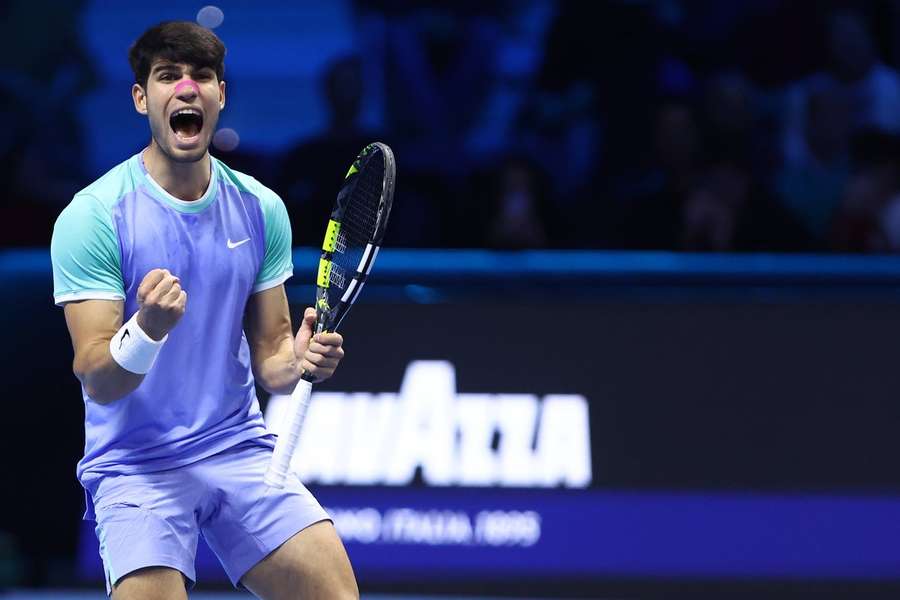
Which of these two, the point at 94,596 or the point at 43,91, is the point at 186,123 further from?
the point at 43,91

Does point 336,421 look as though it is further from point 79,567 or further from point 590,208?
point 590,208

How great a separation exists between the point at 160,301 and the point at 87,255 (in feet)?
1.05

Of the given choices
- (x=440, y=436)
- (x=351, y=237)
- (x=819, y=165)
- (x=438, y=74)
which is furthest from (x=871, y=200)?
(x=351, y=237)

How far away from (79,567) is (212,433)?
111 inches

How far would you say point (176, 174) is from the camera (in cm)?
362

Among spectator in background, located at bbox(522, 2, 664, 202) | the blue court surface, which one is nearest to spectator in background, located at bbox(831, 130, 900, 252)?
spectator in background, located at bbox(522, 2, 664, 202)

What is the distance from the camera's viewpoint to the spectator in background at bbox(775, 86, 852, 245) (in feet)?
25.5

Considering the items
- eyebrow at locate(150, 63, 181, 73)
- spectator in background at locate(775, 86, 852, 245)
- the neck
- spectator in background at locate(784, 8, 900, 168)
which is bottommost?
the neck

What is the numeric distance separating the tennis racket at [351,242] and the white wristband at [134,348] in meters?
0.37

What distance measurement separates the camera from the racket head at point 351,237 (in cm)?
370

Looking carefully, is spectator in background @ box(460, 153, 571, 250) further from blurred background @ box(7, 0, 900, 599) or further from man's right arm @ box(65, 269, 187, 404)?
man's right arm @ box(65, 269, 187, 404)

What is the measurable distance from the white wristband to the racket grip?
1.15 ft

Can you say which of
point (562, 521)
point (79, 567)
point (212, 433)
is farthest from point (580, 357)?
point (212, 433)

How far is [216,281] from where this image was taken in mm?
3635
